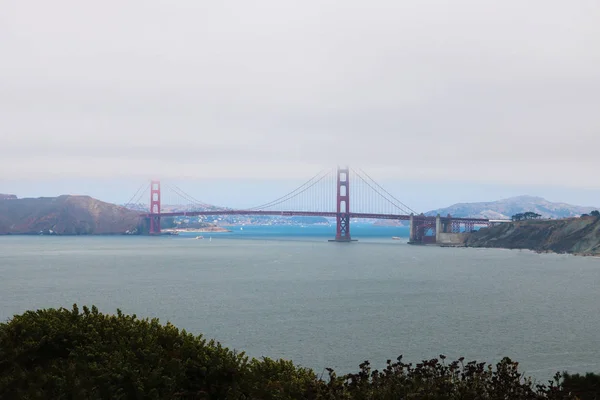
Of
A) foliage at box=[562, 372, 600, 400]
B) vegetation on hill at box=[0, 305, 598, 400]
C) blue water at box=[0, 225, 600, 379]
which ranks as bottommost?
blue water at box=[0, 225, 600, 379]

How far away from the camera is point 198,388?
432 inches

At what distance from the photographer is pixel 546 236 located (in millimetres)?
116000

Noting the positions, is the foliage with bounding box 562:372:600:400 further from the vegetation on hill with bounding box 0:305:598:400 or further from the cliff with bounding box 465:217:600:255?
the cliff with bounding box 465:217:600:255

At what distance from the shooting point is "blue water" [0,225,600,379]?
26.7 meters

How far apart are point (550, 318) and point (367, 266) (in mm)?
39178

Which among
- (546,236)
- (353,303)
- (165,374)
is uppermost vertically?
(546,236)

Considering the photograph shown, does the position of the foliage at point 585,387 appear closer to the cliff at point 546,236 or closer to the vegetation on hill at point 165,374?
the vegetation on hill at point 165,374

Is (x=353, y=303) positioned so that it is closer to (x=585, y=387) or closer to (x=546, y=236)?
(x=585, y=387)

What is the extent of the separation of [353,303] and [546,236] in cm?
8335

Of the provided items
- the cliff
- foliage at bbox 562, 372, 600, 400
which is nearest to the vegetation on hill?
foliage at bbox 562, 372, 600, 400

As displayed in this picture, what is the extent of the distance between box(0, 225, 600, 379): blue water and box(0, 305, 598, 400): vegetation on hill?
11.6m

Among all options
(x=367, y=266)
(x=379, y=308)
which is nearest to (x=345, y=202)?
(x=367, y=266)

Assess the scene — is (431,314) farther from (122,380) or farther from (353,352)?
(122,380)

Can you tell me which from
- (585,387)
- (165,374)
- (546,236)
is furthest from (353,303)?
(546,236)
